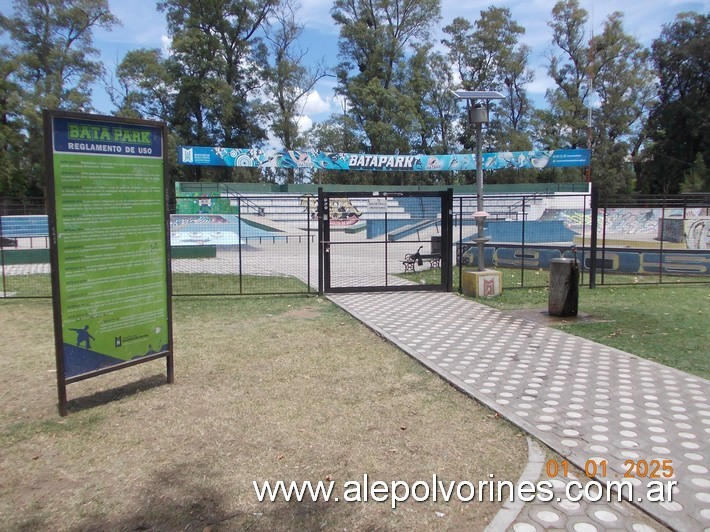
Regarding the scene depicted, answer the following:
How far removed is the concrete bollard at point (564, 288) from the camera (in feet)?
28.6

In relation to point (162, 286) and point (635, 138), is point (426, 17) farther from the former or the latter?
point (162, 286)

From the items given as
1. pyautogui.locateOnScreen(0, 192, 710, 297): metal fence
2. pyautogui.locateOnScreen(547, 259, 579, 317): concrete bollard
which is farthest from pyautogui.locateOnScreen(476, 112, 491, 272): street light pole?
pyautogui.locateOnScreen(547, 259, 579, 317): concrete bollard

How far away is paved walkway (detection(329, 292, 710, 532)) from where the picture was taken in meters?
3.10

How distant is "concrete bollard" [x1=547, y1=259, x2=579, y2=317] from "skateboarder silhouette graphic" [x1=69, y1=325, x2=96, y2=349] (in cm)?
708

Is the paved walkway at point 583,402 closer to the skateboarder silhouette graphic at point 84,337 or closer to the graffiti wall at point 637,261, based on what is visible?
the skateboarder silhouette graphic at point 84,337

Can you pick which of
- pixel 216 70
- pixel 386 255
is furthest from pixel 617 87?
pixel 386 255

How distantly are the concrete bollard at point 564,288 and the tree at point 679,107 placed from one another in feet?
170

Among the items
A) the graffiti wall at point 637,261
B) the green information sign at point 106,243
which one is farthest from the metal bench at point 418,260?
the green information sign at point 106,243

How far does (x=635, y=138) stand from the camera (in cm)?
6009

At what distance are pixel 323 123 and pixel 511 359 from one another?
54.4m

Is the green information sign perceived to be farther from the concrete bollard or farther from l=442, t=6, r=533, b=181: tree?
l=442, t=6, r=533, b=181: tree

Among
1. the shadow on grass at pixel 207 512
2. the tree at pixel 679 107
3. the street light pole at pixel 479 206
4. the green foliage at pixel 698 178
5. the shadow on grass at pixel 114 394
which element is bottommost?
the shadow on grass at pixel 207 512

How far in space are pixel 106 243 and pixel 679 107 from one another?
64588 mm

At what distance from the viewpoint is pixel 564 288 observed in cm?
877
